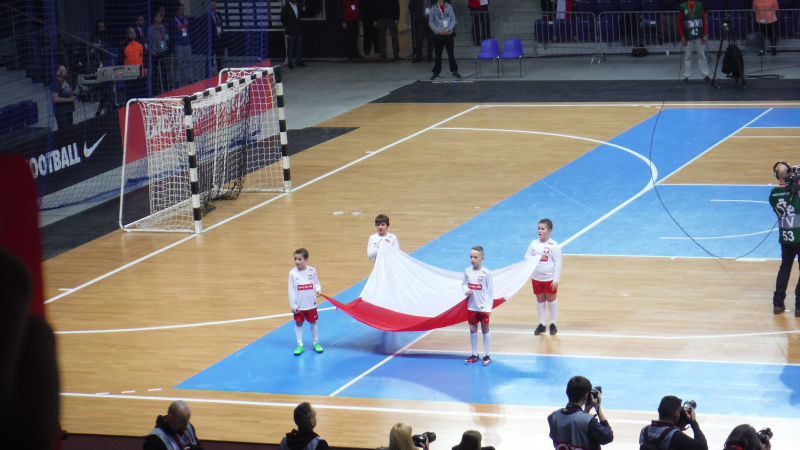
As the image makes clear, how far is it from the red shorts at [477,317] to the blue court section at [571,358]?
1.96 feet

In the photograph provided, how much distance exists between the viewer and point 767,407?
9.91 meters

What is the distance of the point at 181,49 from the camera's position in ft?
89.9

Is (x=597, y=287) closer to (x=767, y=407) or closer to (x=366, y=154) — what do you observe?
(x=767, y=407)

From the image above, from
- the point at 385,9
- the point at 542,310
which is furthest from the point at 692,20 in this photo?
the point at 542,310

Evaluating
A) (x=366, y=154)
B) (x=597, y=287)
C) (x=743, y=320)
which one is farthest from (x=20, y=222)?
(x=366, y=154)

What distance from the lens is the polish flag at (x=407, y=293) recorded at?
12125 millimetres

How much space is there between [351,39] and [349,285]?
79.5 feet

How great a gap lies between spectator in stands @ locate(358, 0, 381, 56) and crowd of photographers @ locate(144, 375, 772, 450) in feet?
101

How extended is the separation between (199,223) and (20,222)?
17.7m

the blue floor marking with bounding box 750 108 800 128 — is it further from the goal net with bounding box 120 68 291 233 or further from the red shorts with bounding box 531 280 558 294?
the red shorts with bounding box 531 280 558 294

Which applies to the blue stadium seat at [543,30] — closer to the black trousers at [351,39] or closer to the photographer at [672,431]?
the black trousers at [351,39]

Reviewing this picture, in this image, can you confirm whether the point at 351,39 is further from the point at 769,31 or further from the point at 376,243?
the point at 376,243

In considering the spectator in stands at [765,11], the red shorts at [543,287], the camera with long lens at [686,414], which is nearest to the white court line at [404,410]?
the red shorts at [543,287]

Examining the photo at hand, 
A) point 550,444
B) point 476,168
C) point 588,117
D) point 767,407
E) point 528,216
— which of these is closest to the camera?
point 550,444
